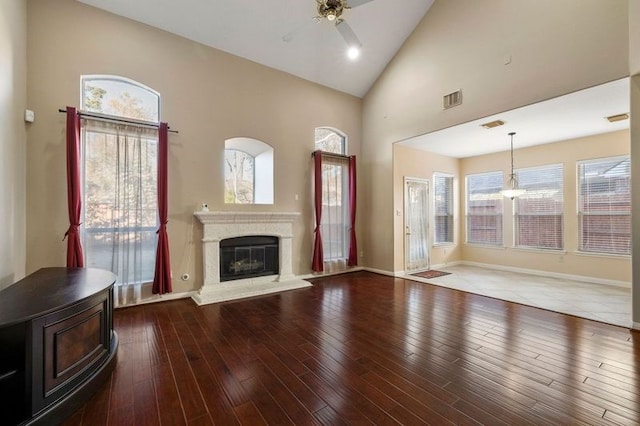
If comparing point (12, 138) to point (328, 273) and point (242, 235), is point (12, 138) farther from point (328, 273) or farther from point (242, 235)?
point (328, 273)

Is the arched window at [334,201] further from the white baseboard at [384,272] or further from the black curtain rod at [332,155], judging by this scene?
the white baseboard at [384,272]

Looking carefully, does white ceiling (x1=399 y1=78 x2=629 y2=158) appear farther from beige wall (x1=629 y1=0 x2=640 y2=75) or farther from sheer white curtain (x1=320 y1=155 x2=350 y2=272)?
sheer white curtain (x1=320 y1=155 x2=350 y2=272)

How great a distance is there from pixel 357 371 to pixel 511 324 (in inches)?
88.3

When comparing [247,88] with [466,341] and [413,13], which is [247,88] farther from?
[466,341]

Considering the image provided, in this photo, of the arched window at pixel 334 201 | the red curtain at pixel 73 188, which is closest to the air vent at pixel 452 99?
the arched window at pixel 334 201

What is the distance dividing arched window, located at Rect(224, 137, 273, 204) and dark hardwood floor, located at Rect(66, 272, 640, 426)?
2257 millimetres

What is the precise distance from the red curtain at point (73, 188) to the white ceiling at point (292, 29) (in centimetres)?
184

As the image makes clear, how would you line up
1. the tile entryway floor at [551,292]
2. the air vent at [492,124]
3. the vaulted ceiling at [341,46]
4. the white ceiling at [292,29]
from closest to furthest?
the tile entryway floor at [551,292] → the vaulted ceiling at [341,46] → the white ceiling at [292,29] → the air vent at [492,124]

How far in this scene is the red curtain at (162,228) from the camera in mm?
4000

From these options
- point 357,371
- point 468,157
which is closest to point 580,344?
point 357,371

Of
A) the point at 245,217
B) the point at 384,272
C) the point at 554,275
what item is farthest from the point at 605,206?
the point at 245,217

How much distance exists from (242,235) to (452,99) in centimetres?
449

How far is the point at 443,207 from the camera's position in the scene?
23.7 feet

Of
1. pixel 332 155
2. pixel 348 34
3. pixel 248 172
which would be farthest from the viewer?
pixel 332 155
